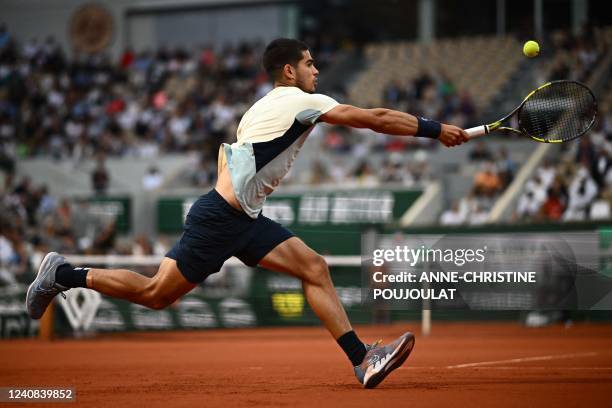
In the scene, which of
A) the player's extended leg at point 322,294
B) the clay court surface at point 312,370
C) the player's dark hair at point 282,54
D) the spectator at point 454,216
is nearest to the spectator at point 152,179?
the spectator at point 454,216

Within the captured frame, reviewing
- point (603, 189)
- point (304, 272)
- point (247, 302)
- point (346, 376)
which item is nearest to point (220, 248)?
point (304, 272)

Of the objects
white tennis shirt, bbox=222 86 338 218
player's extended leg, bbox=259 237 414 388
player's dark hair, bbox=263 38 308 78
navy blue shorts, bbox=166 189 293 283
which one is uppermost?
player's dark hair, bbox=263 38 308 78

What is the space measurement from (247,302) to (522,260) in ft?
14.8

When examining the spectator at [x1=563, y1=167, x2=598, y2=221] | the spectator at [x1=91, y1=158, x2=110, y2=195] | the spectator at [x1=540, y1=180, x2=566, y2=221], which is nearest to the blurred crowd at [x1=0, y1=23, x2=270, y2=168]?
the spectator at [x1=91, y1=158, x2=110, y2=195]

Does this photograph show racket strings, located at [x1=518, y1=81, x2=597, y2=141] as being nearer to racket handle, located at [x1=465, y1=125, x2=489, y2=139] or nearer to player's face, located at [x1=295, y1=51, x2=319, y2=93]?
racket handle, located at [x1=465, y1=125, x2=489, y2=139]

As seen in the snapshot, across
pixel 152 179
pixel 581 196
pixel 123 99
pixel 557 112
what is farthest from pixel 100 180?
pixel 557 112

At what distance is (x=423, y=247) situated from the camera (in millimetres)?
15094

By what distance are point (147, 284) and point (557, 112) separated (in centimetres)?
334

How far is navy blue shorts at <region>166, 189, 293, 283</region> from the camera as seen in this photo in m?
6.98

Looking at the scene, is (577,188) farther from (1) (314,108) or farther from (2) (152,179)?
(1) (314,108)

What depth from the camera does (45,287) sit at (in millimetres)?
7523

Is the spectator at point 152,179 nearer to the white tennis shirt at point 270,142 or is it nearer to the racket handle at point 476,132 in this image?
the white tennis shirt at point 270,142

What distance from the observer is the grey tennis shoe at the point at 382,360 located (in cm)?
689

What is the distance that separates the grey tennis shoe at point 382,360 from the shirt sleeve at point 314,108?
1601 millimetres
